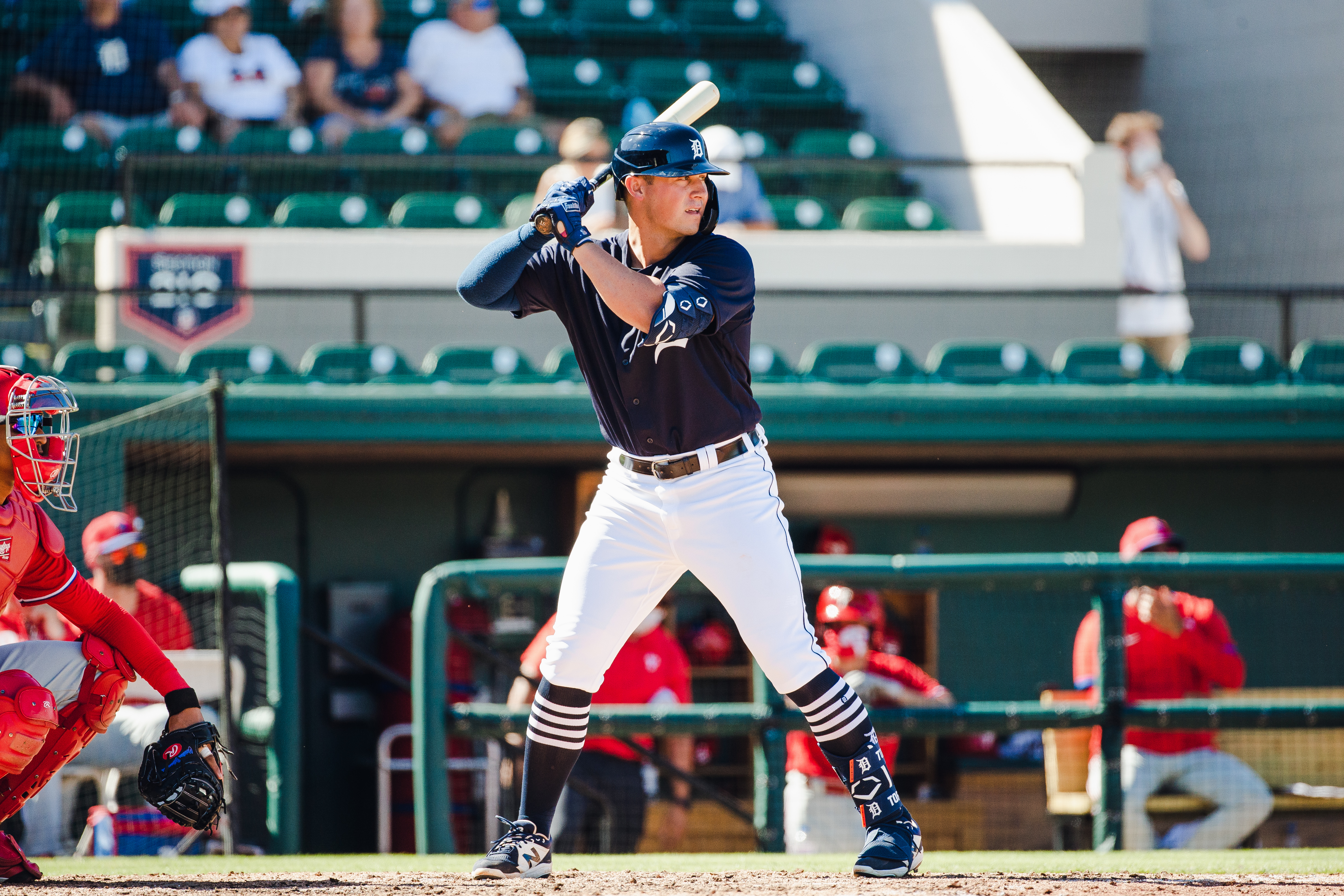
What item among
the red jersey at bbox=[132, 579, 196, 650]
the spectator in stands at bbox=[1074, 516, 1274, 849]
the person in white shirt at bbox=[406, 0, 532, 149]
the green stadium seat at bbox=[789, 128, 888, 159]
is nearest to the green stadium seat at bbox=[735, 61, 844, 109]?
the green stadium seat at bbox=[789, 128, 888, 159]

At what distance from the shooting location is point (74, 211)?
24.2 feet

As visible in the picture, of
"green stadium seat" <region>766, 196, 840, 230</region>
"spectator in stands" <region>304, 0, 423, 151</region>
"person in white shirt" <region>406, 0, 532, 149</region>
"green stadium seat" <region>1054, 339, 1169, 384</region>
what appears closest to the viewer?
"green stadium seat" <region>1054, 339, 1169, 384</region>

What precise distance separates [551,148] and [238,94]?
5.77 feet

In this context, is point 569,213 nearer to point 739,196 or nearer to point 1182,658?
point 1182,658

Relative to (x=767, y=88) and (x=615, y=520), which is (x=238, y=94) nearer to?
(x=767, y=88)

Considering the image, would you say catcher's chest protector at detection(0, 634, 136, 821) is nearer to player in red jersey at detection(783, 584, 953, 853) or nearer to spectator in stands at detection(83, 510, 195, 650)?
spectator in stands at detection(83, 510, 195, 650)

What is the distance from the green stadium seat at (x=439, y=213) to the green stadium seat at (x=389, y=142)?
58cm

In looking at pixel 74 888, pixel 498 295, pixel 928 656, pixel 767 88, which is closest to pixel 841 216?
pixel 767 88

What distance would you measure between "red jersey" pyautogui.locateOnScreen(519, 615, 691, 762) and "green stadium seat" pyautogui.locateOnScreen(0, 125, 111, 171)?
14.7 ft

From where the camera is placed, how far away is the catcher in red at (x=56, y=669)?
2982 mm

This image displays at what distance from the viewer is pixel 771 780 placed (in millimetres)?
4488

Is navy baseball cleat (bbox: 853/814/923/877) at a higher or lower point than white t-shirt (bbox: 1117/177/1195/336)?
lower

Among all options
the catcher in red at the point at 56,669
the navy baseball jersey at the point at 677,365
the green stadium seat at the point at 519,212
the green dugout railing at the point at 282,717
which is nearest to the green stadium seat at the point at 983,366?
the green stadium seat at the point at 519,212

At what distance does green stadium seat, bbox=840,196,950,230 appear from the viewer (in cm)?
823
